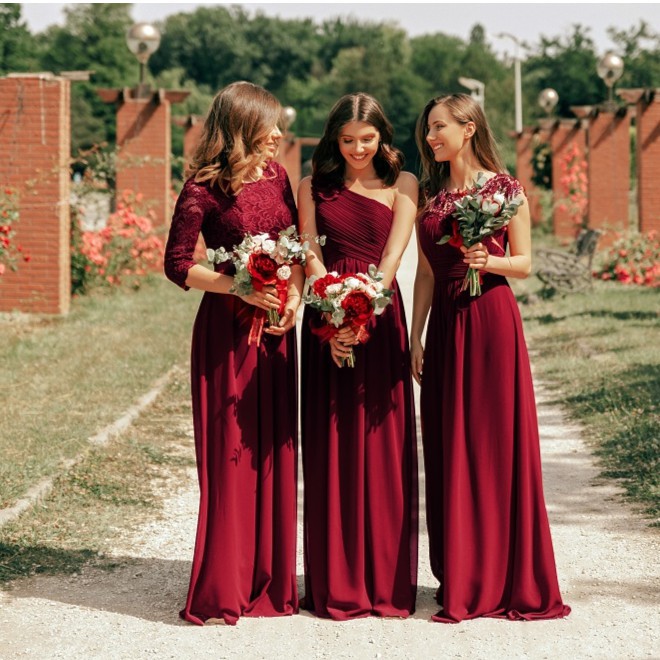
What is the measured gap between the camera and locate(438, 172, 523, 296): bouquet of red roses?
183 inches

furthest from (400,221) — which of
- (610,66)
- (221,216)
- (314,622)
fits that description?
(610,66)

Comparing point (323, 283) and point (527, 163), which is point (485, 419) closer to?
point (323, 283)

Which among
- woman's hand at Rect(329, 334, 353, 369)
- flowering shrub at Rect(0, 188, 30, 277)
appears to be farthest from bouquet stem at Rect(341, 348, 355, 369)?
flowering shrub at Rect(0, 188, 30, 277)

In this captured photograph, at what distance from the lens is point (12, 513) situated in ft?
20.7

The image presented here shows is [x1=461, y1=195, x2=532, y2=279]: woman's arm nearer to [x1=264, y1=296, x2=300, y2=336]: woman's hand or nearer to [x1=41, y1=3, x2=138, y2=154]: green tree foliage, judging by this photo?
[x1=264, y1=296, x2=300, y2=336]: woman's hand

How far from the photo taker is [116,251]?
1744 centimetres

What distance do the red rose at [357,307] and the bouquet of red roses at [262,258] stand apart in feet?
0.84

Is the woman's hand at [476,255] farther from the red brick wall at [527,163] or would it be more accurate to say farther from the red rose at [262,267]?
the red brick wall at [527,163]

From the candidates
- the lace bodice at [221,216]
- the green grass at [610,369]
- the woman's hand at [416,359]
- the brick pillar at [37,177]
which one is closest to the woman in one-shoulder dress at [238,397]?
the lace bodice at [221,216]

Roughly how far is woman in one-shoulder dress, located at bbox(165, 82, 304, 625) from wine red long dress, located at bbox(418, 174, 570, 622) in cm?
62

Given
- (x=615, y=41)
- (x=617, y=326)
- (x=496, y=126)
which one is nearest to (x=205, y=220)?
(x=617, y=326)

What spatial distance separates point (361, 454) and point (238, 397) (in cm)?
53

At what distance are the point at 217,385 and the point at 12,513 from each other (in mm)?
1900

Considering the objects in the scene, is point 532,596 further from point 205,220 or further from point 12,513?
point 12,513
